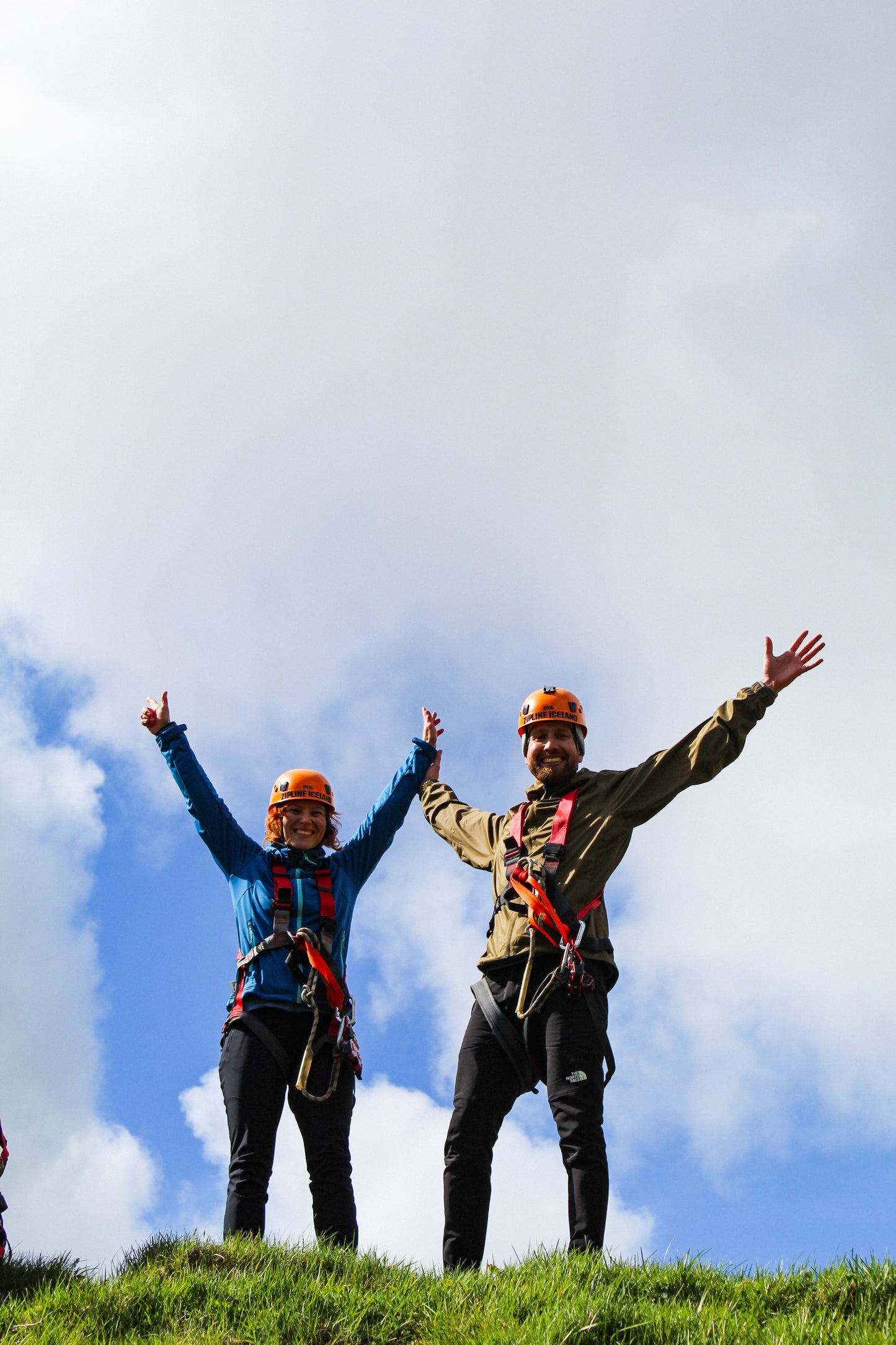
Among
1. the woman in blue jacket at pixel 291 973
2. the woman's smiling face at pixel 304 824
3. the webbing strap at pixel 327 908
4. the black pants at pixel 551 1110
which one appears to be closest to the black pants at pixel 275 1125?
the woman in blue jacket at pixel 291 973

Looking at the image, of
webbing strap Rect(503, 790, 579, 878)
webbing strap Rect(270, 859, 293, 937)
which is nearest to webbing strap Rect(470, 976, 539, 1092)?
webbing strap Rect(503, 790, 579, 878)

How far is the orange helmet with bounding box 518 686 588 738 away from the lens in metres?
9.02

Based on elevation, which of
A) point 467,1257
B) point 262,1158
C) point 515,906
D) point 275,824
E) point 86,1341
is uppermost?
point 275,824

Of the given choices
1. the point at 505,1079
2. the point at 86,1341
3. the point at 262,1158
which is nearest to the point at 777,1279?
the point at 505,1079

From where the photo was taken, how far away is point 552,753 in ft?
29.1

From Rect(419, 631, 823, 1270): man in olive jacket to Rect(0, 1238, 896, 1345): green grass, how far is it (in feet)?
1.97

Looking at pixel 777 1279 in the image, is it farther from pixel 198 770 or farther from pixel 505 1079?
pixel 198 770

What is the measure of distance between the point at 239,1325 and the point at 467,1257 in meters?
1.60

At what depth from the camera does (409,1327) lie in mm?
5883

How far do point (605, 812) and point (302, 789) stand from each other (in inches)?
93.1

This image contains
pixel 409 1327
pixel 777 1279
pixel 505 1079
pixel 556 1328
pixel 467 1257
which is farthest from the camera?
pixel 505 1079

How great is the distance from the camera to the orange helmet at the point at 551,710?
9.02 meters

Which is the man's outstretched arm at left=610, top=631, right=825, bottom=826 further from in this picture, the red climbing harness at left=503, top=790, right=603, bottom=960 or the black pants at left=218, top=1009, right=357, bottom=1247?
the black pants at left=218, top=1009, right=357, bottom=1247

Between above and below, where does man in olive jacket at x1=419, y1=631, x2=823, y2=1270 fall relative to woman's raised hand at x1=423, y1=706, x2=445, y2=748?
below
